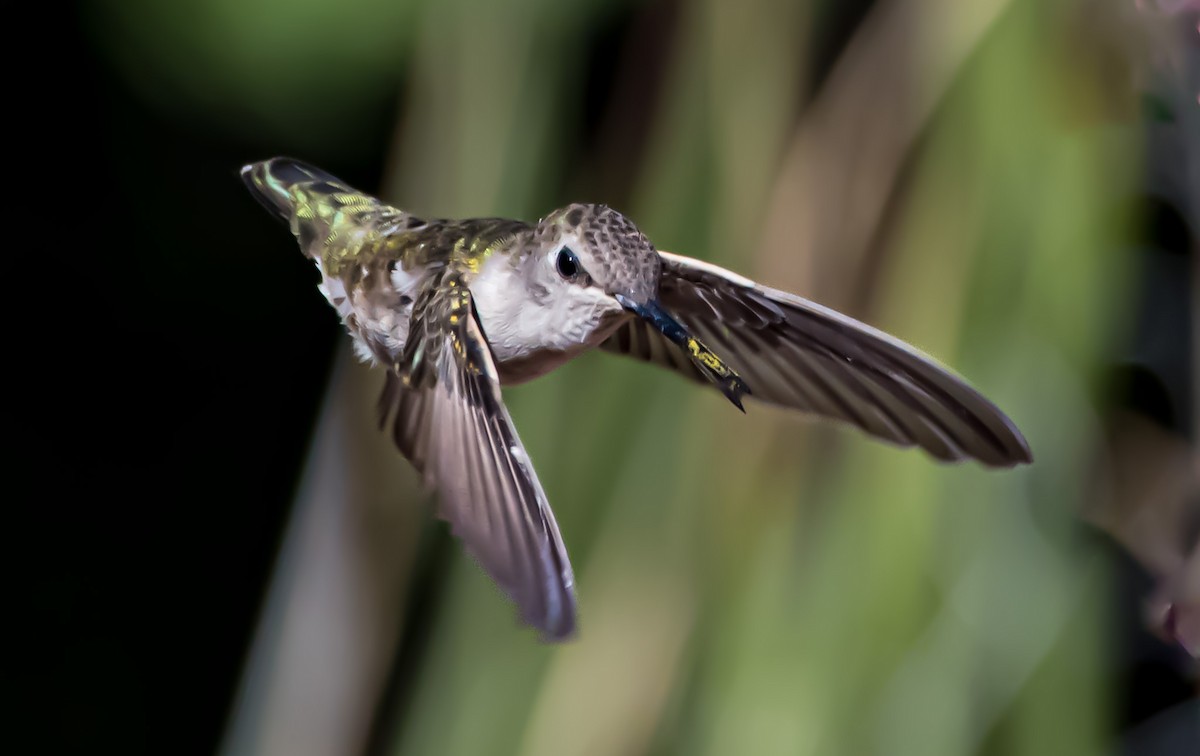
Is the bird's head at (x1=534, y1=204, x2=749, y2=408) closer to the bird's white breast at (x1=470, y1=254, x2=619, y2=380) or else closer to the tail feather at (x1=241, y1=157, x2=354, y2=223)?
the bird's white breast at (x1=470, y1=254, x2=619, y2=380)

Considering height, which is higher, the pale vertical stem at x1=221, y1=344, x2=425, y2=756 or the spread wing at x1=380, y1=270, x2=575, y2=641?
the spread wing at x1=380, y1=270, x2=575, y2=641

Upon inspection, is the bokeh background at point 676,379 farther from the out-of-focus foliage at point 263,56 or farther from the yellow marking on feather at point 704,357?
the yellow marking on feather at point 704,357

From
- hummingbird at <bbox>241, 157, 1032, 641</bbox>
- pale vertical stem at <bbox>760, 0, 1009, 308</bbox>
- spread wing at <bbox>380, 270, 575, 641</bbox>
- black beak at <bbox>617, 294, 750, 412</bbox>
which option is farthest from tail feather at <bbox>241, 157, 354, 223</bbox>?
pale vertical stem at <bbox>760, 0, 1009, 308</bbox>

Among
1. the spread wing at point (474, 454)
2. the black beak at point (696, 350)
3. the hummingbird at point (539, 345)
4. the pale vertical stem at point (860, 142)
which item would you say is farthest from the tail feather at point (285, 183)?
the pale vertical stem at point (860, 142)

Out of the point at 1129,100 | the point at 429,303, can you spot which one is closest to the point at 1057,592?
the point at 1129,100

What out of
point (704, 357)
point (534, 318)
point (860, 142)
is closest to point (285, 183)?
point (534, 318)
